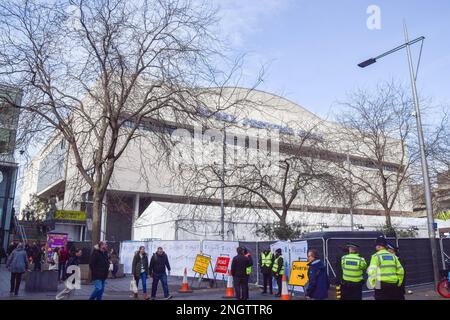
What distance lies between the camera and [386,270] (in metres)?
7.47

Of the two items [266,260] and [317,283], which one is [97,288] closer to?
[317,283]

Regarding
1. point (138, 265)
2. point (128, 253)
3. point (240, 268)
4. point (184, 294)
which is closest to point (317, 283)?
point (240, 268)

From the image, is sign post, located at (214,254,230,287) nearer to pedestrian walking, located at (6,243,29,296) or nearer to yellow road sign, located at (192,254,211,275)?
yellow road sign, located at (192,254,211,275)

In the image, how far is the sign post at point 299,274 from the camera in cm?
1302

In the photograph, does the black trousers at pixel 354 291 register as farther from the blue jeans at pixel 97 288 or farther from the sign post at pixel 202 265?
the sign post at pixel 202 265

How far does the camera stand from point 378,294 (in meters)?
7.58

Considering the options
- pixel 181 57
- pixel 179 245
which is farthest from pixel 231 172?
pixel 181 57

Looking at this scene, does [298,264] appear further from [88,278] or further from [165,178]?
[165,178]

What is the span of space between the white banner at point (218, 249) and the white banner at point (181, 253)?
26.7 inches

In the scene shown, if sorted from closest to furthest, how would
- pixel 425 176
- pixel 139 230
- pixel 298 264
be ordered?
pixel 298 264 < pixel 425 176 < pixel 139 230

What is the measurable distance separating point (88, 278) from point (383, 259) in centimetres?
1482

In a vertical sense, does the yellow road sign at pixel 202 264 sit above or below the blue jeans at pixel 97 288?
above

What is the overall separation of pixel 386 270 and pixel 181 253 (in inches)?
557

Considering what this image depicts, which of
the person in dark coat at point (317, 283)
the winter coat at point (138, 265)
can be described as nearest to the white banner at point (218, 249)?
the winter coat at point (138, 265)
